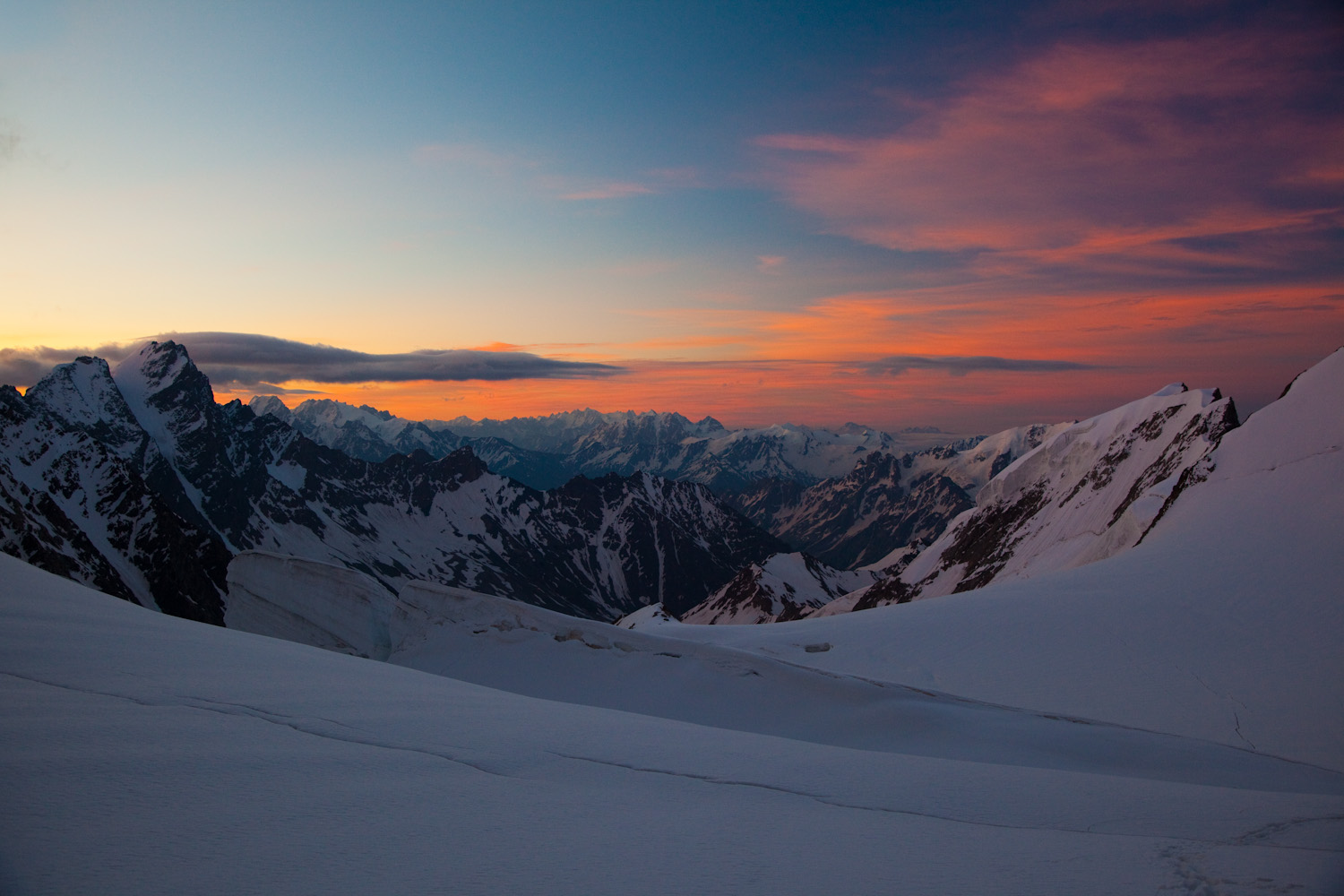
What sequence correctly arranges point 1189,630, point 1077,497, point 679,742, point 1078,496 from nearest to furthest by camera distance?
point 679,742
point 1189,630
point 1078,496
point 1077,497

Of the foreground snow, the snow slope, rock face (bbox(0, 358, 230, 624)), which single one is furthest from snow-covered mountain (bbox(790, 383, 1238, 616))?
rock face (bbox(0, 358, 230, 624))

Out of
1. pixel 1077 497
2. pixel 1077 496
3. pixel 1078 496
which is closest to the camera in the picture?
pixel 1078 496


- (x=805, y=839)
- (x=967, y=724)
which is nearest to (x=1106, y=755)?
(x=967, y=724)

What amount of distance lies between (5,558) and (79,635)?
26.9 feet

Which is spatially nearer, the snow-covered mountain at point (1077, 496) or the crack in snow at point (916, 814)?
the crack in snow at point (916, 814)

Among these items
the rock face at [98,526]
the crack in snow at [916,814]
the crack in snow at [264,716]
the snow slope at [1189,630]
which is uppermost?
the crack in snow at [264,716]

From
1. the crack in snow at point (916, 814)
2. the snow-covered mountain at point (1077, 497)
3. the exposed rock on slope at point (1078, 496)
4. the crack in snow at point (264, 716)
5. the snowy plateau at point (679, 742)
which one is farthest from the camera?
the exposed rock on slope at point (1078, 496)

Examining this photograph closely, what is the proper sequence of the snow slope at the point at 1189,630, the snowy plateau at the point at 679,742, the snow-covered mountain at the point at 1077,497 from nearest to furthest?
the snowy plateau at the point at 679,742, the snow slope at the point at 1189,630, the snow-covered mountain at the point at 1077,497

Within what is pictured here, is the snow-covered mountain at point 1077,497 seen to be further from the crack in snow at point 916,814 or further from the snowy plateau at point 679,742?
Result: the crack in snow at point 916,814

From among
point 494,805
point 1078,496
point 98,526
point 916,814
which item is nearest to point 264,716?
point 494,805

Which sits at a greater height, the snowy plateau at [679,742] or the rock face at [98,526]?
the snowy plateau at [679,742]

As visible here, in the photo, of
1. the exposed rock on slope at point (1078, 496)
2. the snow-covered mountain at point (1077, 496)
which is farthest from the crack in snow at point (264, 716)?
the exposed rock on slope at point (1078, 496)

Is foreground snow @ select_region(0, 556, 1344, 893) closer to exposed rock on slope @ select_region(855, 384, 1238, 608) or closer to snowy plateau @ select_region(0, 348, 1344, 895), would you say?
snowy plateau @ select_region(0, 348, 1344, 895)

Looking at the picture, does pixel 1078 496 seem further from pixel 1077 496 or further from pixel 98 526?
pixel 98 526
